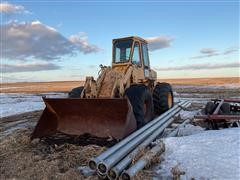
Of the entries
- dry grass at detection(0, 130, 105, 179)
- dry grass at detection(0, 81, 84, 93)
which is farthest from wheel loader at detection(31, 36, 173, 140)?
dry grass at detection(0, 81, 84, 93)

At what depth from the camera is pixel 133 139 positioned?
238 inches

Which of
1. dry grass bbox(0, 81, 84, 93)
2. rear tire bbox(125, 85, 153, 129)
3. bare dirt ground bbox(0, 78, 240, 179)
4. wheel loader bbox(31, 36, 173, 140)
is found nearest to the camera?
bare dirt ground bbox(0, 78, 240, 179)

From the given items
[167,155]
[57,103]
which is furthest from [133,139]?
[57,103]

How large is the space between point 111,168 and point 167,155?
1.46m

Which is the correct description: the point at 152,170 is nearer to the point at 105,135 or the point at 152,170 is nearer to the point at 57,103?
the point at 105,135

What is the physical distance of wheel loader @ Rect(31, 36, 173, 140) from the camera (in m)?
7.11

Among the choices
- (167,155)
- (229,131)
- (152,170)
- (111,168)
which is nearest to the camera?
(111,168)

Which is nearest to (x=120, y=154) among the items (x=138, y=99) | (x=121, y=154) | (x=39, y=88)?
(x=121, y=154)

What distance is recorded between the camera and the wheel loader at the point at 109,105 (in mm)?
7109

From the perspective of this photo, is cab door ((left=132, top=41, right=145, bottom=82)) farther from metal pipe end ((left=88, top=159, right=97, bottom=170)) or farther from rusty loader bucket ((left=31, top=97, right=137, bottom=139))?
metal pipe end ((left=88, top=159, right=97, bottom=170))

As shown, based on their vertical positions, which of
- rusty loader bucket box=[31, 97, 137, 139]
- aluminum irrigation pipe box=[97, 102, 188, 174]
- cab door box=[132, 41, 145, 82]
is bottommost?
aluminum irrigation pipe box=[97, 102, 188, 174]

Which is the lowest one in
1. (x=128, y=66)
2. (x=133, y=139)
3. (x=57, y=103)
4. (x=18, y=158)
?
(x=18, y=158)

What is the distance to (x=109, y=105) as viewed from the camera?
7.11 metres

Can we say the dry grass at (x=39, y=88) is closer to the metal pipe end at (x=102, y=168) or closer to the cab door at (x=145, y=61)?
the cab door at (x=145, y=61)
